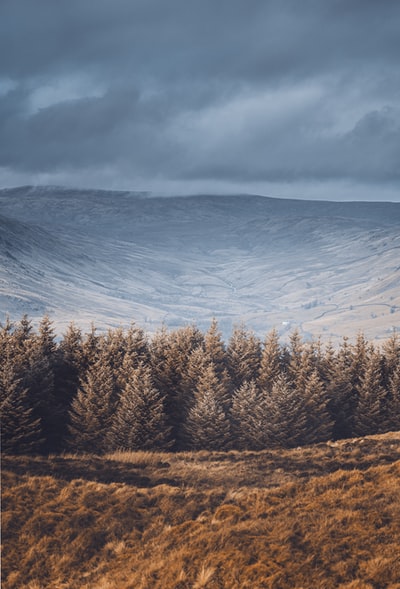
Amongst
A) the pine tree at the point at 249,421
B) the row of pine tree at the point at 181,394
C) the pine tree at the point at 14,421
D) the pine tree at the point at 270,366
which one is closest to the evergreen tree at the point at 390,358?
the row of pine tree at the point at 181,394

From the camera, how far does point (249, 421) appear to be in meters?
40.6

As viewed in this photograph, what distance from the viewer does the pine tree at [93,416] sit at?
39.0m

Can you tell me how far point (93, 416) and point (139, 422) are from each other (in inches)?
182

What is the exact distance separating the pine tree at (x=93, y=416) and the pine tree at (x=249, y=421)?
10.8 m

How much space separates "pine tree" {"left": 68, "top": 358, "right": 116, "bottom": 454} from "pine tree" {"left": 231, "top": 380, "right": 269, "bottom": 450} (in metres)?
10.8

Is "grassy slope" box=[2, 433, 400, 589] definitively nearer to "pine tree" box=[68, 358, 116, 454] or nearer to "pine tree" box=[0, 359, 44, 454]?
"pine tree" box=[0, 359, 44, 454]

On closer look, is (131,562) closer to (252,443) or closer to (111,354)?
(252,443)

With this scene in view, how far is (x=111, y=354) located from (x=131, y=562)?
3296 cm

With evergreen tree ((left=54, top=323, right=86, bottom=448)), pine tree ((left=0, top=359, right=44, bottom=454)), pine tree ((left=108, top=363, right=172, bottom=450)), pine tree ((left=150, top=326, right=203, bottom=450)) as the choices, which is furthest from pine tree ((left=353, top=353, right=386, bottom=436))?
pine tree ((left=0, top=359, right=44, bottom=454))

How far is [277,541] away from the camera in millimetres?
15977

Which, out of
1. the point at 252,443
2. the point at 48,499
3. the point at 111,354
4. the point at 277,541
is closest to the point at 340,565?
the point at 277,541

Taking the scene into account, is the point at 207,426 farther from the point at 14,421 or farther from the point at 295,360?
the point at 295,360

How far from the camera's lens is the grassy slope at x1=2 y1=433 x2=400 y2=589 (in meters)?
14.6

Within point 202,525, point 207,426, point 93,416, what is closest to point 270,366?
point 207,426
